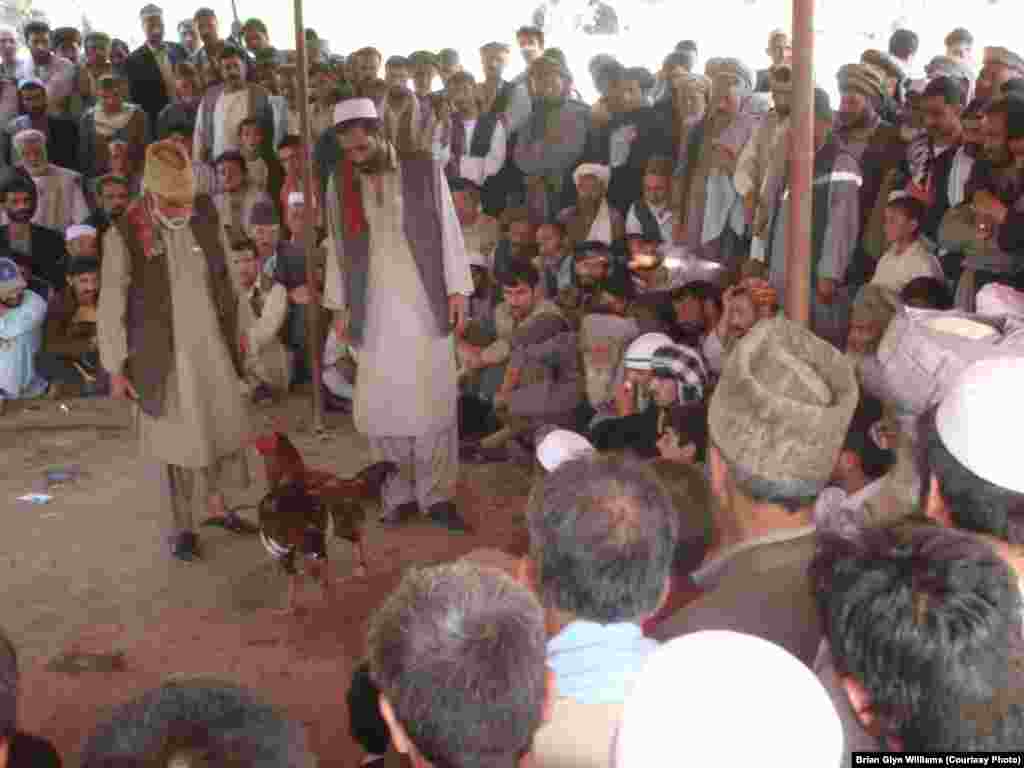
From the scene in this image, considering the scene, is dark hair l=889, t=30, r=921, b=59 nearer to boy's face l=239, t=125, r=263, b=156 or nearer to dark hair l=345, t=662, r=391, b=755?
boy's face l=239, t=125, r=263, b=156

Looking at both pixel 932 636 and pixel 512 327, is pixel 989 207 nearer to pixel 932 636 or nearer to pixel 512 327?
pixel 512 327

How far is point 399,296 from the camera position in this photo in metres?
4.78

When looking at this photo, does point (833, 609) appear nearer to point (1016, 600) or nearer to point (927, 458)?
point (1016, 600)

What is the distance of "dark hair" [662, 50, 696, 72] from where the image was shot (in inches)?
296

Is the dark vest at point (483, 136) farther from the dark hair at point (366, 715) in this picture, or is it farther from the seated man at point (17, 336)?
the dark hair at point (366, 715)

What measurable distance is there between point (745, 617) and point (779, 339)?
595 millimetres

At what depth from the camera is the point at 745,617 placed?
2.02 m

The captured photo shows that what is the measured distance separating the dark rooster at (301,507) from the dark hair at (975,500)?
97.1 inches

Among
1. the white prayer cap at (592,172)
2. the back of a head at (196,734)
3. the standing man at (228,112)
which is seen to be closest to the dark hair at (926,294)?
the white prayer cap at (592,172)

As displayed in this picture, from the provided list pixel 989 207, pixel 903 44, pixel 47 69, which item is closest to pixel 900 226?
pixel 989 207

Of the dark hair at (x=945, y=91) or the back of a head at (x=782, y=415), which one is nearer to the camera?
the back of a head at (x=782, y=415)

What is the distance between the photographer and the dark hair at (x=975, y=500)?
1.90m

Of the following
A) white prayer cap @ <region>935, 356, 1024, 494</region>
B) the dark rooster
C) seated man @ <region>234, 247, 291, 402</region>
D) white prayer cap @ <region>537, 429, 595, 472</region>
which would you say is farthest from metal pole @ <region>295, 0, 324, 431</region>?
white prayer cap @ <region>935, 356, 1024, 494</region>

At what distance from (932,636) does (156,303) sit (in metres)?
3.51
